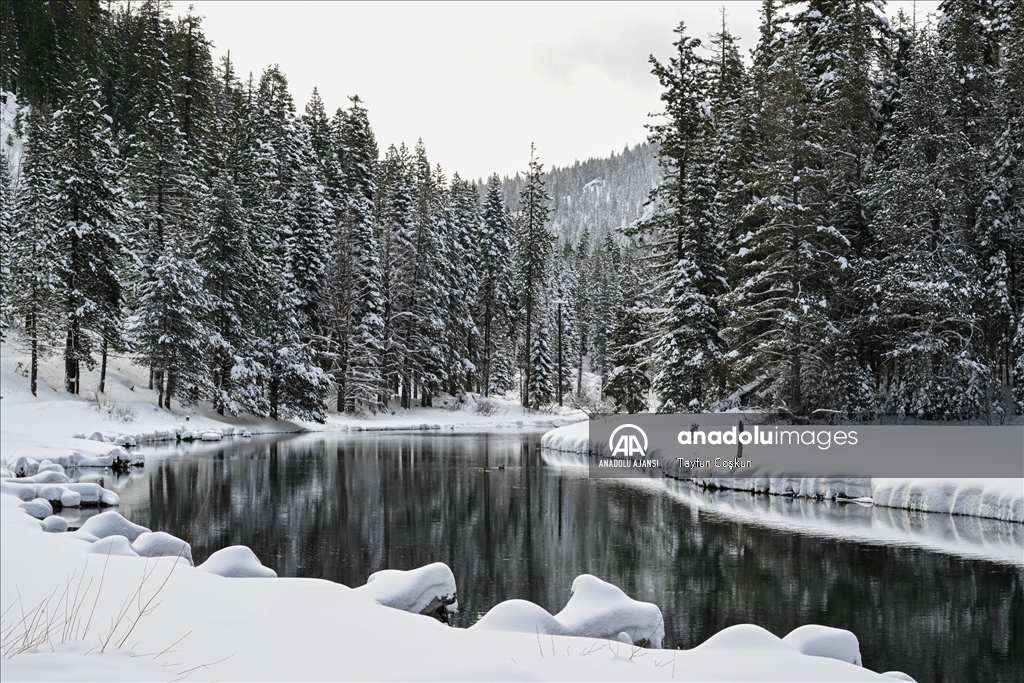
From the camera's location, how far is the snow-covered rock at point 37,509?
44.7ft

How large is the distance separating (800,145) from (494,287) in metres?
35.3

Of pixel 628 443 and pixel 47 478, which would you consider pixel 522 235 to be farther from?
pixel 47 478

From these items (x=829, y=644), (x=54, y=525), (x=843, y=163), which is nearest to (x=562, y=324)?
(x=843, y=163)

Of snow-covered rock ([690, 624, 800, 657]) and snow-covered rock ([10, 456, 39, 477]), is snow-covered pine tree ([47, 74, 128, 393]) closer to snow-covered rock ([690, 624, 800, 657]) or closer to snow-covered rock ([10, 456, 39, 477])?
snow-covered rock ([10, 456, 39, 477])

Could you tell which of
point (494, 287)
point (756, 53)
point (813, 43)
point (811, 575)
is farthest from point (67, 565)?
point (494, 287)

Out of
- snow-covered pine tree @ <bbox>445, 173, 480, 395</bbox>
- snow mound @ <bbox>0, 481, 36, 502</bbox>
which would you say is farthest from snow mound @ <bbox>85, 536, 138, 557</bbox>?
snow-covered pine tree @ <bbox>445, 173, 480, 395</bbox>

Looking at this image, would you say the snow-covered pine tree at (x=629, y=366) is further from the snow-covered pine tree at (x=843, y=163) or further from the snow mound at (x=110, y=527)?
the snow mound at (x=110, y=527)

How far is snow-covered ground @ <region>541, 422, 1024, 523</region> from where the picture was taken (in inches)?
632

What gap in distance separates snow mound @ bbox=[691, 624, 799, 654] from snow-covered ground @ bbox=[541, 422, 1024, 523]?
1161 cm

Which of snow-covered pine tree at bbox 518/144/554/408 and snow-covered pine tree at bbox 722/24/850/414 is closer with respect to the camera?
snow-covered pine tree at bbox 722/24/850/414

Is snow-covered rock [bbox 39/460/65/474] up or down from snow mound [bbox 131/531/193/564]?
up

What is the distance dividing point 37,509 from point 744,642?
40.9ft

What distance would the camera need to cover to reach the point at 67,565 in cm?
912

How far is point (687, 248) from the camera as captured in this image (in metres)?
28.5
